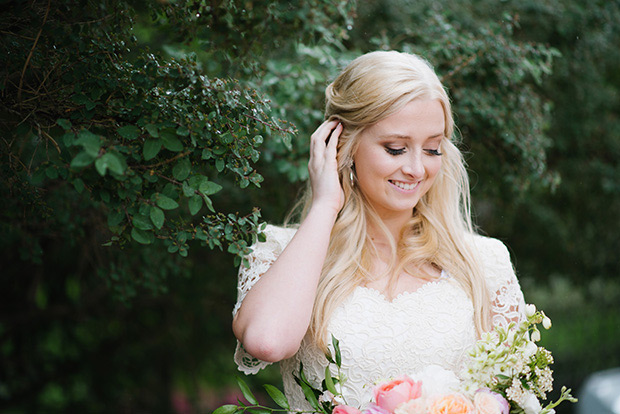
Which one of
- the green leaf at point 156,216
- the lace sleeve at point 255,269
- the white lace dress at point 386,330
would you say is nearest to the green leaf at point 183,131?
the green leaf at point 156,216

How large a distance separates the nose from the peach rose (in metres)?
0.96

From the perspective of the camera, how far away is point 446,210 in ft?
8.79

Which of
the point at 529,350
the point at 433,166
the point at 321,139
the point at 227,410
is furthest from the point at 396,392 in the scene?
the point at 321,139

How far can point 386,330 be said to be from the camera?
2.31 m

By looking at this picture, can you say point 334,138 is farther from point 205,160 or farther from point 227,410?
point 227,410

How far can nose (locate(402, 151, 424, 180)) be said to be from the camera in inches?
90.7

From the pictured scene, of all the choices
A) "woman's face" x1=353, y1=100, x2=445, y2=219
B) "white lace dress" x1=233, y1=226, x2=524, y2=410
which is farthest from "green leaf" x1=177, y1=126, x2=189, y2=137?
"woman's face" x1=353, y1=100, x2=445, y2=219

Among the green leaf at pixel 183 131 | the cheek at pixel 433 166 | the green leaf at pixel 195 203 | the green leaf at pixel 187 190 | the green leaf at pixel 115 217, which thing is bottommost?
the green leaf at pixel 115 217

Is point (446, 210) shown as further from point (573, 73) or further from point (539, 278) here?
point (539, 278)

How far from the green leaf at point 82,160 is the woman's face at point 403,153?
3.82 feet

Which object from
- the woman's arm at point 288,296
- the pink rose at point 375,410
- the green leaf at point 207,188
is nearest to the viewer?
the pink rose at point 375,410

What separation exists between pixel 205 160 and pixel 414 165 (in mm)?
817

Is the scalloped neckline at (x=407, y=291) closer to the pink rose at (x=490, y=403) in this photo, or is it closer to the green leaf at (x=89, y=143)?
the pink rose at (x=490, y=403)

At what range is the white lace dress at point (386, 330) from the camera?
7.45 feet
